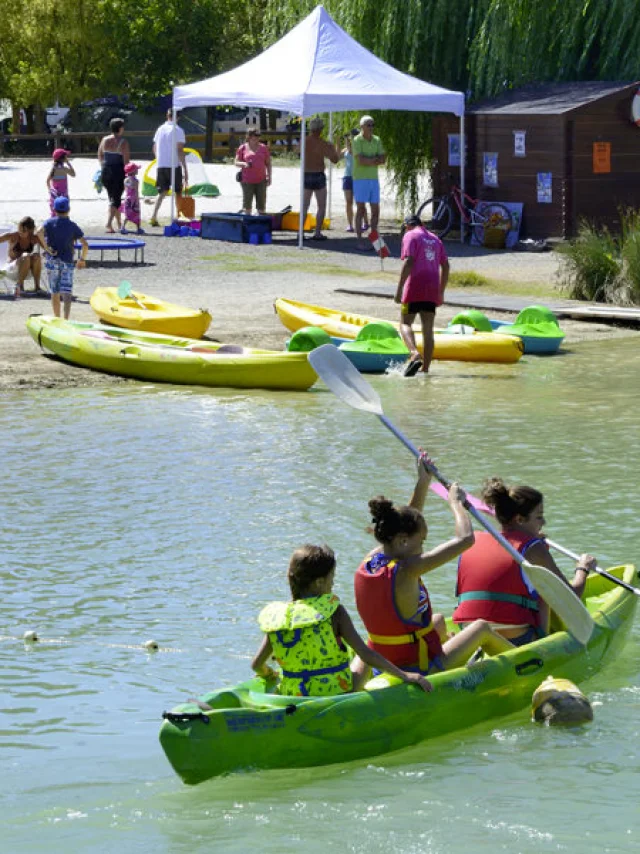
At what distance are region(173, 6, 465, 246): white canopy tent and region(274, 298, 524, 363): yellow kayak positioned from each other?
21.5ft

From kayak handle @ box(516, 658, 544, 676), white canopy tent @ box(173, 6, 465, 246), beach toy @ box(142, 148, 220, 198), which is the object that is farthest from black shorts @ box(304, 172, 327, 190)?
kayak handle @ box(516, 658, 544, 676)

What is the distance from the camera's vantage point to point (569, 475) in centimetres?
1104

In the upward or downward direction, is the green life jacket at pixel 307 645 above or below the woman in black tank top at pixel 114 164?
below

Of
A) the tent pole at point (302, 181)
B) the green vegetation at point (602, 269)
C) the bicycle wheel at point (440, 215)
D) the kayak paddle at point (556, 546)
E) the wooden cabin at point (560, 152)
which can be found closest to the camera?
the kayak paddle at point (556, 546)

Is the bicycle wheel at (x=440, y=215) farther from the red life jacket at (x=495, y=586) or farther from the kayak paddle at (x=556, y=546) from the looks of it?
the red life jacket at (x=495, y=586)

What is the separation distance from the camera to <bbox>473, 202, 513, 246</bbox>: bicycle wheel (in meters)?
24.3

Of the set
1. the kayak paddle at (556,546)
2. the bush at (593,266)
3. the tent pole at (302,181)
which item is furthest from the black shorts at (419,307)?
the tent pole at (302,181)

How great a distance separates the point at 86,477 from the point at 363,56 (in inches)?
550

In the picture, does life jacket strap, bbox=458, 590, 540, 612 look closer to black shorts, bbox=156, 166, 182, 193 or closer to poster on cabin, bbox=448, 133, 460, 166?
poster on cabin, bbox=448, 133, 460, 166

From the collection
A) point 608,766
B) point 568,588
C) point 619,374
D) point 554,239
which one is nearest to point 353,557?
point 568,588

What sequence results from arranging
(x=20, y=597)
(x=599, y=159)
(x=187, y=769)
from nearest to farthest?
(x=187, y=769)
(x=20, y=597)
(x=599, y=159)

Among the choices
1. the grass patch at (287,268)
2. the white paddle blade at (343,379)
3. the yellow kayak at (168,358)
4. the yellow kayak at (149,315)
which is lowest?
the yellow kayak at (168,358)

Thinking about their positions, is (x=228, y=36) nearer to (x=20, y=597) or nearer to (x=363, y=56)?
(x=363, y=56)

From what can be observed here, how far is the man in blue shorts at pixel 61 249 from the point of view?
52.4 feet
